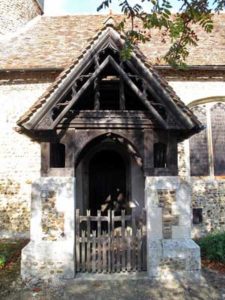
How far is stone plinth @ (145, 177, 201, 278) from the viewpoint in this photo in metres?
6.55

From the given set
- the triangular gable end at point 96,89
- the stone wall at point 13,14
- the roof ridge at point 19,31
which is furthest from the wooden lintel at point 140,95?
the stone wall at point 13,14

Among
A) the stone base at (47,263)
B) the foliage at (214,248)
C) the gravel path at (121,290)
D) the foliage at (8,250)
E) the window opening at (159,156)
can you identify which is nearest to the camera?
the gravel path at (121,290)

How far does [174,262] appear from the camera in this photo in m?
6.55

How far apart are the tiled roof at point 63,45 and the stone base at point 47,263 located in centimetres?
615

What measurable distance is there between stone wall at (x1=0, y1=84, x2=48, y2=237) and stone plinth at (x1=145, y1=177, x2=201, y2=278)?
17.4 feet

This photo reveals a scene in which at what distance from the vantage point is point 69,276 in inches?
256

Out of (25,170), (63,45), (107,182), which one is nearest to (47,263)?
(107,182)

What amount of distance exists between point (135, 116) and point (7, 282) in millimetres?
4253

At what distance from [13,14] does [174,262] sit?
493 inches

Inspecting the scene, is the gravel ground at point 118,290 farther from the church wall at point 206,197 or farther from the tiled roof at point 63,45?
the tiled roof at point 63,45

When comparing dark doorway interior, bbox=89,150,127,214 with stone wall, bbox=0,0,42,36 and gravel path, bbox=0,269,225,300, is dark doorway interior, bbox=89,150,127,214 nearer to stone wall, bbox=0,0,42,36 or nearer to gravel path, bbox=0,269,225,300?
gravel path, bbox=0,269,225,300

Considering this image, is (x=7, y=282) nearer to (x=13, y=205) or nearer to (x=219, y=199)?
(x=13, y=205)

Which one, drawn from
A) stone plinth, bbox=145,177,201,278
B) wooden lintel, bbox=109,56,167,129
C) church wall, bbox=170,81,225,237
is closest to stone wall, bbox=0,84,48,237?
church wall, bbox=170,81,225,237

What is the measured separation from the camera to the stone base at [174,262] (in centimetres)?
653
